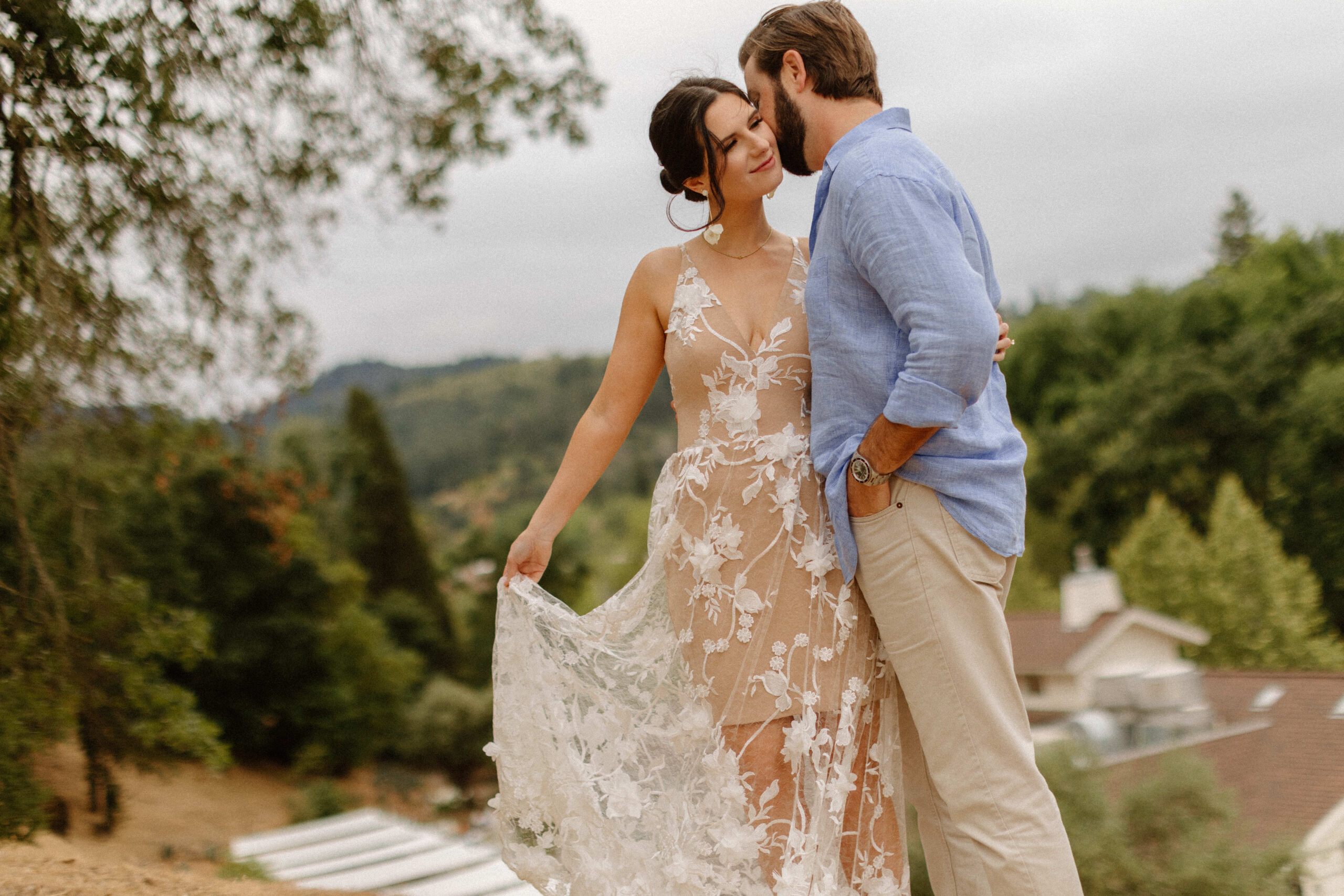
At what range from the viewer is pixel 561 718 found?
2467 mm

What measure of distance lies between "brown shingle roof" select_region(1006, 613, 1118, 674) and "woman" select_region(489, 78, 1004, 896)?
81.2 feet

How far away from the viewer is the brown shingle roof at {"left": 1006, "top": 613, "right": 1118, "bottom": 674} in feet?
84.9

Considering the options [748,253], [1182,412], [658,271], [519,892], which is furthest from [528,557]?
[1182,412]

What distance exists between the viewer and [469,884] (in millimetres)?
5676

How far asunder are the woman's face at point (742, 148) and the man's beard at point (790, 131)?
30 mm

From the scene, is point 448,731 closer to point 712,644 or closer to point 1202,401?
point 712,644

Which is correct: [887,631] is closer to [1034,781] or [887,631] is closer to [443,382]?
[1034,781]

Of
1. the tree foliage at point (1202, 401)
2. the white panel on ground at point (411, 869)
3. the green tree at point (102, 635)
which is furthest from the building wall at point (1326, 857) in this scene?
the tree foliage at point (1202, 401)

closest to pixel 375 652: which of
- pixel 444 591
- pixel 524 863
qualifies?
pixel 444 591


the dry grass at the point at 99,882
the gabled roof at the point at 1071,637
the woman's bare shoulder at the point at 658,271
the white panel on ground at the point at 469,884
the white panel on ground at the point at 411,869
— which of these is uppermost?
the woman's bare shoulder at the point at 658,271

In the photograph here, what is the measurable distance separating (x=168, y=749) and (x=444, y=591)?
28.8 meters

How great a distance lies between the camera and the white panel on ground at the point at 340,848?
873 cm

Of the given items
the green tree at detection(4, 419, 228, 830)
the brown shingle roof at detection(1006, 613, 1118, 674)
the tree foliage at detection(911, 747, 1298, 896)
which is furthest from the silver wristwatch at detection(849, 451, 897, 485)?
the brown shingle roof at detection(1006, 613, 1118, 674)

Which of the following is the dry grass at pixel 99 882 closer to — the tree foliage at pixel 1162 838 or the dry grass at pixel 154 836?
the dry grass at pixel 154 836
